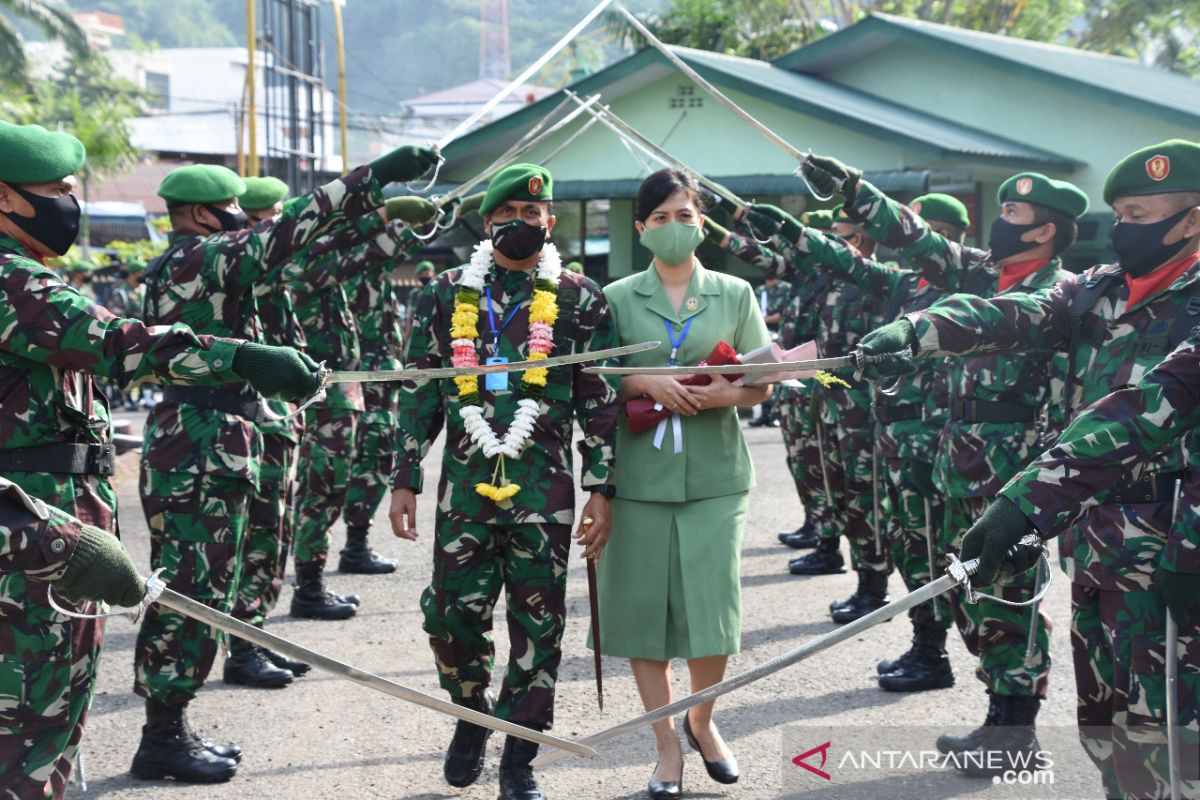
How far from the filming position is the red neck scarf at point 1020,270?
5211 mm

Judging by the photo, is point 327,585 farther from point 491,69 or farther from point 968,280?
point 491,69

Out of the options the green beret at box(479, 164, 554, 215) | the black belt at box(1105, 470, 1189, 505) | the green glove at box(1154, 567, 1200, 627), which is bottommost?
the green glove at box(1154, 567, 1200, 627)

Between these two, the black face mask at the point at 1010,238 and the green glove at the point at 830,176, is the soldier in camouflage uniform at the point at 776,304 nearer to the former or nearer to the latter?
the green glove at the point at 830,176

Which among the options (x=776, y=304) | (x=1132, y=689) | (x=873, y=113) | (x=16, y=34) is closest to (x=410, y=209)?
(x=1132, y=689)

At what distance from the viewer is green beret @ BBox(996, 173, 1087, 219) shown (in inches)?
203

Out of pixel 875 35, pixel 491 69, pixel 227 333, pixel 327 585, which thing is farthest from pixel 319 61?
pixel 491 69

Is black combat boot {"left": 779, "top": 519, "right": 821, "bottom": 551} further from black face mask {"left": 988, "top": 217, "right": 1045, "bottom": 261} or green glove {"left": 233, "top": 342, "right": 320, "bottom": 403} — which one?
green glove {"left": 233, "top": 342, "right": 320, "bottom": 403}

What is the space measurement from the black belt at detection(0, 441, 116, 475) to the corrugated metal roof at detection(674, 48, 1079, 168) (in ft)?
44.1

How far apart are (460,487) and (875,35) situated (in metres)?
17.0

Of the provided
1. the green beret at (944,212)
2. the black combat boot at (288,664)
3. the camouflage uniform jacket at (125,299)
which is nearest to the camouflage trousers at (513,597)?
the black combat boot at (288,664)

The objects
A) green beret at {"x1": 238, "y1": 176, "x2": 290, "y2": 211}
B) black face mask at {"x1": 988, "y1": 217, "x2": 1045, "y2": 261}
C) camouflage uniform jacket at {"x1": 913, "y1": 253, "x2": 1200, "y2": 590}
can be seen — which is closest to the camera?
camouflage uniform jacket at {"x1": 913, "y1": 253, "x2": 1200, "y2": 590}

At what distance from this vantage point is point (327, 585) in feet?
26.8

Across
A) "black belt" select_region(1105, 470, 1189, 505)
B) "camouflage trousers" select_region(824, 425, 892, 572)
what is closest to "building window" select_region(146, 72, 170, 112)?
"camouflage trousers" select_region(824, 425, 892, 572)

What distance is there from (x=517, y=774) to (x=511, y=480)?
3.40 feet
